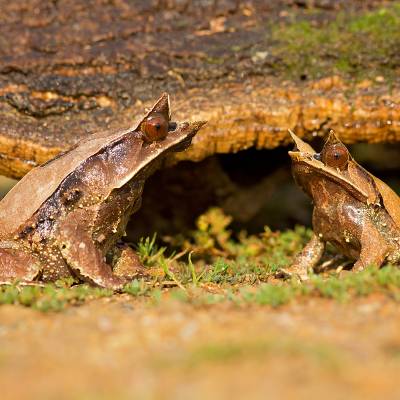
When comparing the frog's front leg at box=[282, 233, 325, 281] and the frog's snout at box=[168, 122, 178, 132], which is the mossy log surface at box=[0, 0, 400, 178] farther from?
the frog's front leg at box=[282, 233, 325, 281]

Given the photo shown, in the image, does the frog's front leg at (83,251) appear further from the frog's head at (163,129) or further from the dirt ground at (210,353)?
the dirt ground at (210,353)

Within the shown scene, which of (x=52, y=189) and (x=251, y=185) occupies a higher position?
(x=52, y=189)

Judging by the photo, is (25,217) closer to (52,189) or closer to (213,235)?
(52,189)

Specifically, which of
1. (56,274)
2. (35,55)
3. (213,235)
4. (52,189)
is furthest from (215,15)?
(56,274)

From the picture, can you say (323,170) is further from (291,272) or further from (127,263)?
(127,263)

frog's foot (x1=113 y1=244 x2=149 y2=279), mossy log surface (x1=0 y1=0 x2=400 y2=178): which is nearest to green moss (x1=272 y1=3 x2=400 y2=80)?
mossy log surface (x1=0 y1=0 x2=400 y2=178)

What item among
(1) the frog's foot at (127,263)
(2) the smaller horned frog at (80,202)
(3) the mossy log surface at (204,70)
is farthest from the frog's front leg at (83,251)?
(3) the mossy log surface at (204,70)
